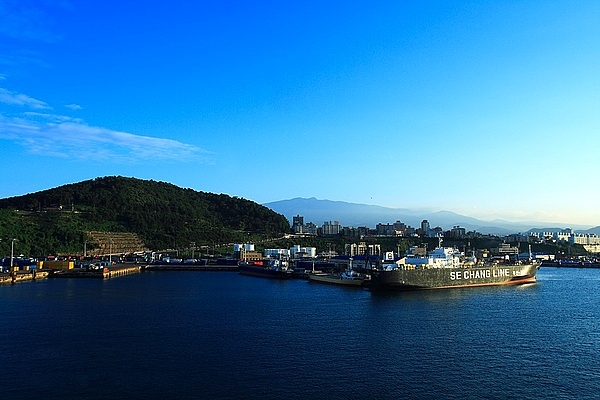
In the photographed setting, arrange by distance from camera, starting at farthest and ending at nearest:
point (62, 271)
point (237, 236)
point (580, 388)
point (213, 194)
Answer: point (213, 194) → point (237, 236) → point (62, 271) → point (580, 388)

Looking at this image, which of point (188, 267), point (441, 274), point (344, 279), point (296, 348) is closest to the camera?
point (296, 348)

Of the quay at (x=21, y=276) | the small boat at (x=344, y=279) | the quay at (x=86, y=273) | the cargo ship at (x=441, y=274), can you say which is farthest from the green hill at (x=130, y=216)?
the cargo ship at (x=441, y=274)

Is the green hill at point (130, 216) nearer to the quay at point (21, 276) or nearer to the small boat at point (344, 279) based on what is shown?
the quay at point (21, 276)

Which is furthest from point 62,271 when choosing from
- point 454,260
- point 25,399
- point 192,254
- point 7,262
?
point 25,399

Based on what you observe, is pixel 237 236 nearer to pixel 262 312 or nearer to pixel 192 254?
pixel 192 254

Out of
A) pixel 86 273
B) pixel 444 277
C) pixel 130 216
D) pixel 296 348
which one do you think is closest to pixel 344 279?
pixel 444 277

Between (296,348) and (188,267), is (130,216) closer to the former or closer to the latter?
(188,267)
